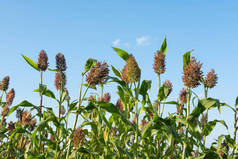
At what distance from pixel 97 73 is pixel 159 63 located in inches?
33.4

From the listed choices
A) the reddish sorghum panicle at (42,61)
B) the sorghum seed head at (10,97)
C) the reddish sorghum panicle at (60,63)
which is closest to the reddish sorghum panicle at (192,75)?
the reddish sorghum panicle at (60,63)

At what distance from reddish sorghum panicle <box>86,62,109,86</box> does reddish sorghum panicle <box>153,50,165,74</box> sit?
26.5 inches

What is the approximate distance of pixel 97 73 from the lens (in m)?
3.21

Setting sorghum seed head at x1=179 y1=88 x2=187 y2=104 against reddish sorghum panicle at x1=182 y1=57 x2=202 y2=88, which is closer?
reddish sorghum panicle at x1=182 y1=57 x2=202 y2=88

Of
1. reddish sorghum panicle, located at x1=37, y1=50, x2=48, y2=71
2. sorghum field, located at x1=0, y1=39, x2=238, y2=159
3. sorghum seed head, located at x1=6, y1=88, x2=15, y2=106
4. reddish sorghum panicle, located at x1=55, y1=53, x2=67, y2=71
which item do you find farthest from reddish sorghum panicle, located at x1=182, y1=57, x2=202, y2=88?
sorghum seed head, located at x1=6, y1=88, x2=15, y2=106

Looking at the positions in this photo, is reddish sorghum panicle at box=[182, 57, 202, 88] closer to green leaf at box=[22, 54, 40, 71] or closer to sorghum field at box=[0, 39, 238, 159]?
sorghum field at box=[0, 39, 238, 159]

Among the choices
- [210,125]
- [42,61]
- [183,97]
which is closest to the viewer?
[210,125]

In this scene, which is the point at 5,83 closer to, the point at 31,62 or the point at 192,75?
the point at 31,62

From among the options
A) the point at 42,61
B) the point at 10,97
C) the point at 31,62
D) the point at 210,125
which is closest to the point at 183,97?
the point at 210,125

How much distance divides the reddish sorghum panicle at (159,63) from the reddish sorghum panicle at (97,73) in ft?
2.21

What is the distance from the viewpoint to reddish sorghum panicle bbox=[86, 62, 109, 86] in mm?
3213

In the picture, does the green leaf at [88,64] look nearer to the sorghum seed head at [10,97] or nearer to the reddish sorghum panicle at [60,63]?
the reddish sorghum panicle at [60,63]

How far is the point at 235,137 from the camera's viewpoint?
11.2ft

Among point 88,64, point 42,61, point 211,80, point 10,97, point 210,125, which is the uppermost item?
point 42,61
